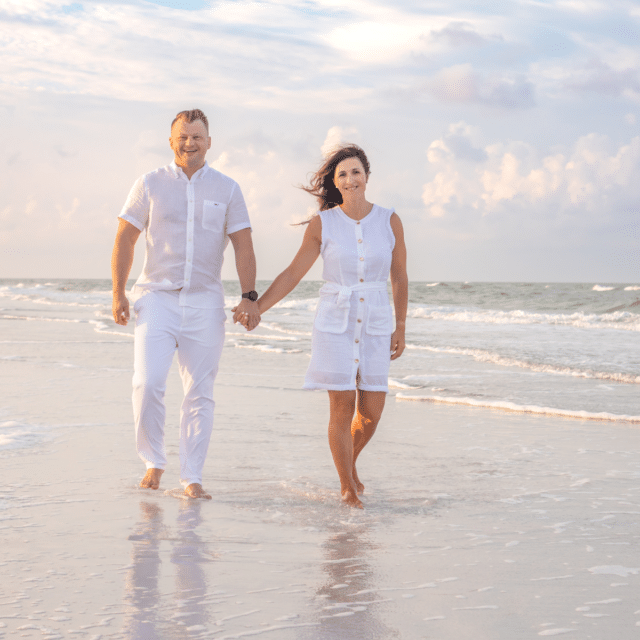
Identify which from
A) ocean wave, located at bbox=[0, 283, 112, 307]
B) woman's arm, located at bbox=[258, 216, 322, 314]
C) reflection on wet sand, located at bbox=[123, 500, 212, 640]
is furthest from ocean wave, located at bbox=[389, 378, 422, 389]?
ocean wave, located at bbox=[0, 283, 112, 307]

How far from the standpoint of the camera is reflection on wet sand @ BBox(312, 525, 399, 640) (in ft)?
8.54

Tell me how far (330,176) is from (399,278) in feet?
2.25

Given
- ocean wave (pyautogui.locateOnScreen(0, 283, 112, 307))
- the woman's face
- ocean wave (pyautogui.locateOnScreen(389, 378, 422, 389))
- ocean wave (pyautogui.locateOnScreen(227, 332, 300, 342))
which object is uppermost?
the woman's face

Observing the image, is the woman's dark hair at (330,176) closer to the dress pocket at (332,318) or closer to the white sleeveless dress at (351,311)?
the white sleeveless dress at (351,311)

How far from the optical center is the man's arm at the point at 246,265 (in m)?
4.31

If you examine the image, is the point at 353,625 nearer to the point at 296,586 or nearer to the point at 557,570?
the point at 296,586

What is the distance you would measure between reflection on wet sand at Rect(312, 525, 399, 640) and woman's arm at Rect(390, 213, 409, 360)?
3.61 ft

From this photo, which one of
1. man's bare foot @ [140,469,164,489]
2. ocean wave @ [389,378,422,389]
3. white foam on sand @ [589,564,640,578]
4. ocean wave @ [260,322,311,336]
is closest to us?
white foam on sand @ [589,564,640,578]

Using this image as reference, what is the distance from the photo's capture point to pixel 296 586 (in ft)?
9.82

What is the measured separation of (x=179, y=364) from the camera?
14.3ft

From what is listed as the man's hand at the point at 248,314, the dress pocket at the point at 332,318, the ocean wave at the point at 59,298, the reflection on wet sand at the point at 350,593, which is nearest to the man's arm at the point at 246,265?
the man's hand at the point at 248,314

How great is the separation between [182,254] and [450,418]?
3.63 m

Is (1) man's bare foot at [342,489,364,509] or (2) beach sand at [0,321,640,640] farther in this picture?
(1) man's bare foot at [342,489,364,509]

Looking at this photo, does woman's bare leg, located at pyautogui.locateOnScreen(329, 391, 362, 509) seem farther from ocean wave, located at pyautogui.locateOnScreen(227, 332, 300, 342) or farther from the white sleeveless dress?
ocean wave, located at pyautogui.locateOnScreen(227, 332, 300, 342)
